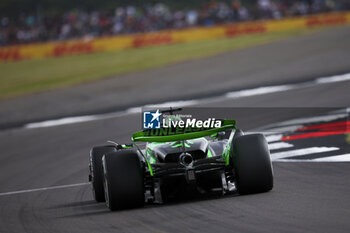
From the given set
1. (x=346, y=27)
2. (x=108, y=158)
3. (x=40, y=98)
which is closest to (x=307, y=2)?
(x=346, y=27)

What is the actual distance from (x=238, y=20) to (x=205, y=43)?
281 centimetres

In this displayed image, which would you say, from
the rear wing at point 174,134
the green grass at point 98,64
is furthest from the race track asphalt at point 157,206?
the green grass at point 98,64

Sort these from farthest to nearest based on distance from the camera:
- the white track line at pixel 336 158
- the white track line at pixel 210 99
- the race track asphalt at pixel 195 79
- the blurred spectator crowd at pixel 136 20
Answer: the blurred spectator crowd at pixel 136 20 < the race track asphalt at pixel 195 79 < the white track line at pixel 210 99 < the white track line at pixel 336 158

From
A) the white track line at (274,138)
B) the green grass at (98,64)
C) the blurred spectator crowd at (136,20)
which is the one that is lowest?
the green grass at (98,64)

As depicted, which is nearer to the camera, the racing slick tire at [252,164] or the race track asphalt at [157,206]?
the race track asphalt at [157,206]

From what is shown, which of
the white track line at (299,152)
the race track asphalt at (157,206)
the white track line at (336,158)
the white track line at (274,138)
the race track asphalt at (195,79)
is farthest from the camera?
the race track asphalt at (195,79)

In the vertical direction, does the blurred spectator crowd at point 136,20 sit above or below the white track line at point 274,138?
above

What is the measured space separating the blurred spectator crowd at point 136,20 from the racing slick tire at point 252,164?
27.7 meters

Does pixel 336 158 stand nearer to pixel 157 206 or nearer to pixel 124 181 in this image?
pixel 157 206

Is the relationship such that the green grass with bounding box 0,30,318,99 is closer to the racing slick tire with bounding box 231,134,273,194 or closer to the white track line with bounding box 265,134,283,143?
the white track line with bounding box 265,134,283,143

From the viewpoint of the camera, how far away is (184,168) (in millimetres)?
7500

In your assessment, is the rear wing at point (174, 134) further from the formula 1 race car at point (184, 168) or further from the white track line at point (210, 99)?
the white track line at point (210, 99)

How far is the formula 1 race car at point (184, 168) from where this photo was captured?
7539 mm

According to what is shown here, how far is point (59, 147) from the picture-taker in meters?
14.9
